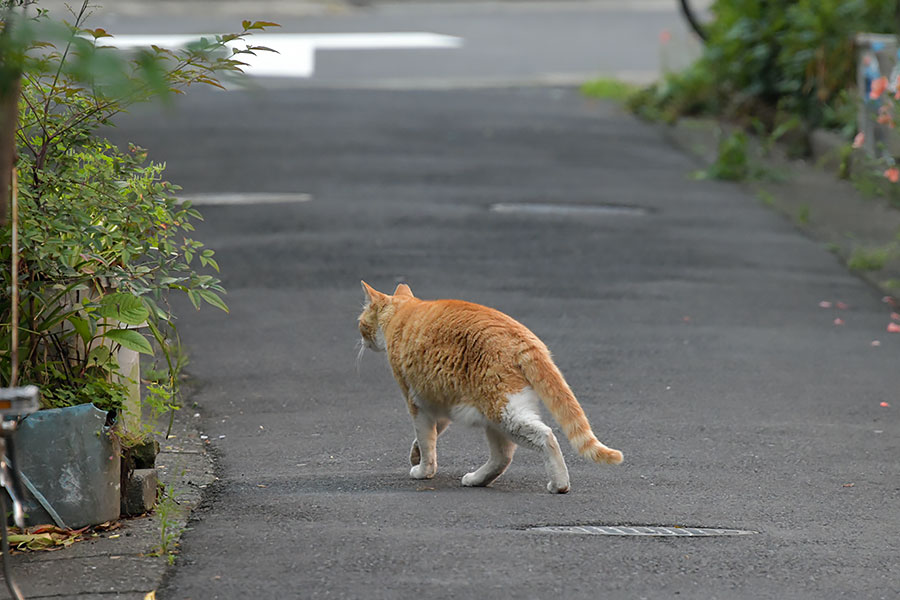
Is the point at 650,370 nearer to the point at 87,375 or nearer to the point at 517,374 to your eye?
the point at 517,374

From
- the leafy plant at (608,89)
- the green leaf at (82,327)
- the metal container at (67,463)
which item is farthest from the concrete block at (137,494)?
the leafy plant at (608,89)

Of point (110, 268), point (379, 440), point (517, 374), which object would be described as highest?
point (110, 268)

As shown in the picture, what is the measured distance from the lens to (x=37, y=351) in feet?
15.3

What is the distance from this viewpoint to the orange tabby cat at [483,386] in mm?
4918

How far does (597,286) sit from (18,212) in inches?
216

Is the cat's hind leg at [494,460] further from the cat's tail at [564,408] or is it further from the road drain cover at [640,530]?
the road drain cover at [640,530]

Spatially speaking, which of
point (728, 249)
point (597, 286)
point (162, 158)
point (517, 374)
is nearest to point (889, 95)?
point (728, 249)

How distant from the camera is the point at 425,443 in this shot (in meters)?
5.34

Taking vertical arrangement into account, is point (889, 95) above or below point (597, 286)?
above

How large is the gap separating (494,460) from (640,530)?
2.35 ft

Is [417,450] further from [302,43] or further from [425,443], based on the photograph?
[302,43]

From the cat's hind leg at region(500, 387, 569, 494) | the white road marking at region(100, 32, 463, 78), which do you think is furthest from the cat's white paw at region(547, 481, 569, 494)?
the white road marking at region(100, 32, 463, 78)

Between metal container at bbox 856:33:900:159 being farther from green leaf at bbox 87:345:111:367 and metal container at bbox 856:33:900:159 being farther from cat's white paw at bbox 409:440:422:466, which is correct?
green leaf at bbox 87:345:111:367

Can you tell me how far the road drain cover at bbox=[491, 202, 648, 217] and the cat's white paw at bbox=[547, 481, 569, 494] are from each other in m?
6.44
